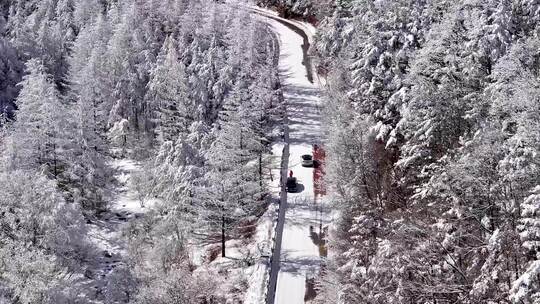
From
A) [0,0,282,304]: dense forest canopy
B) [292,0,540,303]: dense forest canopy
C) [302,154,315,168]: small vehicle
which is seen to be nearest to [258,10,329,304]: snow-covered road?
[302,154,315,168]: small vehicle

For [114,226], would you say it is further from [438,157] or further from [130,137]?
[438,157]

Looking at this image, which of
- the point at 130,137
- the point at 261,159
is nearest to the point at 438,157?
the point at 261,159

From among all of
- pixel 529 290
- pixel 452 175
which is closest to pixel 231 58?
pixel 452 175

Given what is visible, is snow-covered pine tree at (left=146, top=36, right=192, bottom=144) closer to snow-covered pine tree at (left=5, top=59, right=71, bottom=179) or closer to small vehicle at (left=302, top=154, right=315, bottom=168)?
snow-covered pine tree at (left=5, top=59, right=71, bottom=179)

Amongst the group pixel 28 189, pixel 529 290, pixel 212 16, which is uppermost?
pixel 212 16

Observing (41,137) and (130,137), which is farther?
(130,137)

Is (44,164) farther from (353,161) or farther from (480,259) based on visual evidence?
(480,259)

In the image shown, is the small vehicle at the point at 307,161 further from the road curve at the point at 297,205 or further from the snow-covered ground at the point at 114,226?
the snow-covered ground at the point at 114,226
